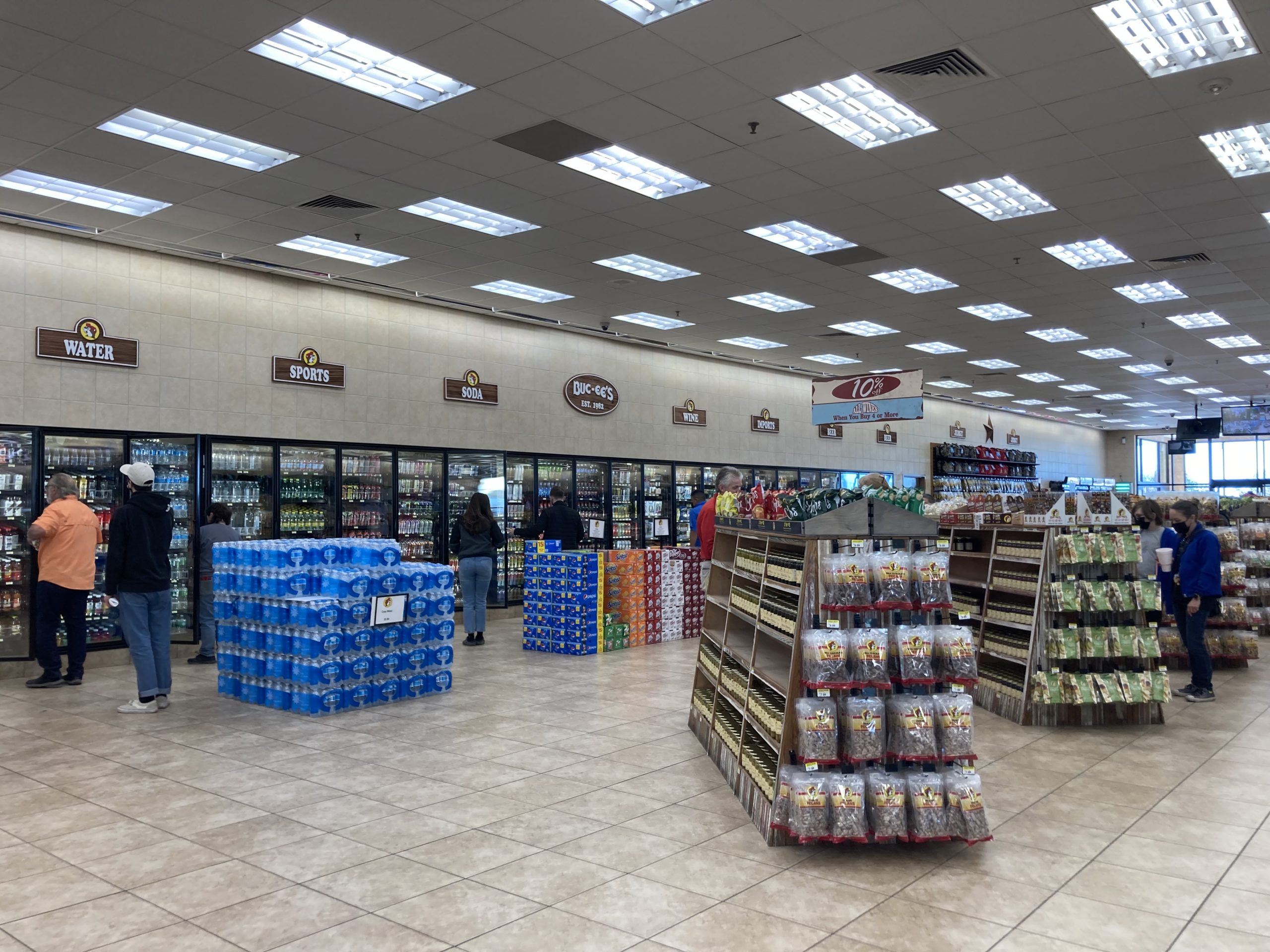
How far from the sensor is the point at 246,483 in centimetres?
988

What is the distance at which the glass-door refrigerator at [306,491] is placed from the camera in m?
10.1

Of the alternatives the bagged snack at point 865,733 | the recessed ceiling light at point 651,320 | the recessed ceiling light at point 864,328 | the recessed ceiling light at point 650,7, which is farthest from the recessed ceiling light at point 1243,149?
the recessed ceiling light at point 651,320

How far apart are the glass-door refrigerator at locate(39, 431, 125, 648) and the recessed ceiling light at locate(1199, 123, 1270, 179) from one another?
31.3 ft

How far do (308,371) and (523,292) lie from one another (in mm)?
2627

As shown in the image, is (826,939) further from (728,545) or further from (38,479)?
(38,479)

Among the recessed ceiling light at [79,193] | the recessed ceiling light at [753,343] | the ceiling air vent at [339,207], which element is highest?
the recessed ceiling light at [79,193]

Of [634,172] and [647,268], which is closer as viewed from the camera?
[634,172]

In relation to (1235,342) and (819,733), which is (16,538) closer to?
(819,733)

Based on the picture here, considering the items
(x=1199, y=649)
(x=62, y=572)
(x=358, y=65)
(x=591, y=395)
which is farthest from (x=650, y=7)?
(x=591, y=395)

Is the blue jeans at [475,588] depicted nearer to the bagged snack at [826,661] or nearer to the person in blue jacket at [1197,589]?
the bagged snack at [826,661]

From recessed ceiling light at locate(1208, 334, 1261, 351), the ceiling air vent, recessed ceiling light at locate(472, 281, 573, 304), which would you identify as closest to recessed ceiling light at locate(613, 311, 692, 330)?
recessed ceiling light at locate(472, 281, 573, 304)

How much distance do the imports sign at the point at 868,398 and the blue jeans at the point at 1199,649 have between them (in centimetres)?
270

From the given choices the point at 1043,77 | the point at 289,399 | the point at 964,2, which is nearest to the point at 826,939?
the point at 964,2

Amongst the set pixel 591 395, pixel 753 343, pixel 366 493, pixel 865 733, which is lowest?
pixel 865 733
